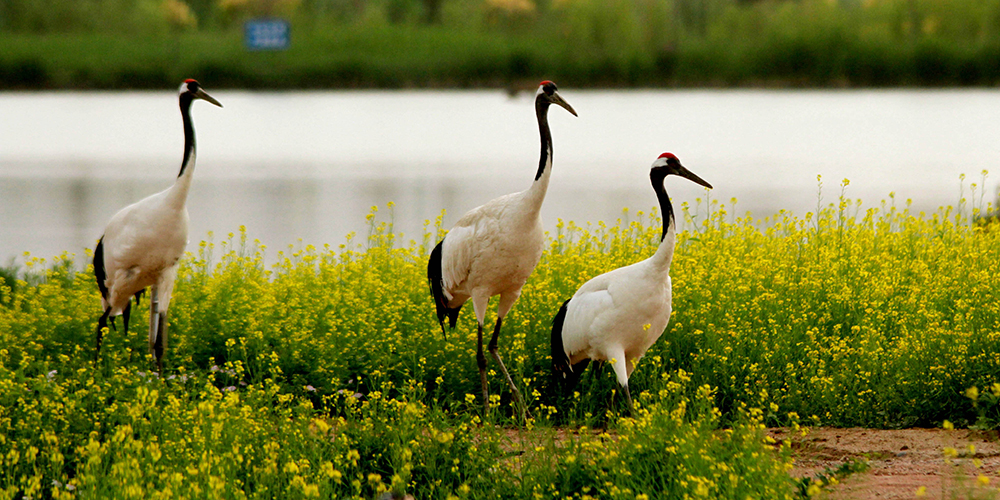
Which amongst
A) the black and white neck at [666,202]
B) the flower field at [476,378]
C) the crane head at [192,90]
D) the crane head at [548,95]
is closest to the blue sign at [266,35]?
the flower field at [476,378]

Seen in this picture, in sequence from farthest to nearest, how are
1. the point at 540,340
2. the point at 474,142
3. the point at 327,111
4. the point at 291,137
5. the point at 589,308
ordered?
the point at 327,111 → the point at 291,137 → the point at 474,142 → the point at 540,340 → the point at 589,308

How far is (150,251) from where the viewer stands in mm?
6926

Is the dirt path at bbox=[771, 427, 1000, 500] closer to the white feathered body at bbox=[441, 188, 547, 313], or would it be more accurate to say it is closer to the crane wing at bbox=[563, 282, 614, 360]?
the crane wing at bbox=[563, 282, 614, 360]

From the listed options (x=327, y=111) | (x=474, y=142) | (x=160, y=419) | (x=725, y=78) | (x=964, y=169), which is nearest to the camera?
(x=160, y=419)

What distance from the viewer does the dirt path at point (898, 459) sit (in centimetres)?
477

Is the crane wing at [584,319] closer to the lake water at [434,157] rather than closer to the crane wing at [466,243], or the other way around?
the crane wing at [466,243]

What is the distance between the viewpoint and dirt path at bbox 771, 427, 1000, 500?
4.77 m

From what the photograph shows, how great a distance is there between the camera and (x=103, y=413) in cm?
547

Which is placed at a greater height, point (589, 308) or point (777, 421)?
point (589, 308)

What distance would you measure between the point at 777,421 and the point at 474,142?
31.4 meters

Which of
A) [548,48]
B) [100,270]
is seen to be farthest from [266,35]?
[100,270]

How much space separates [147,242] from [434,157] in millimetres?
25544

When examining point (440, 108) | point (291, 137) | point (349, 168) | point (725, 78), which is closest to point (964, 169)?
point (349, 168)

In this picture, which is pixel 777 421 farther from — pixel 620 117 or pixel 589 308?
pixel 620 117
